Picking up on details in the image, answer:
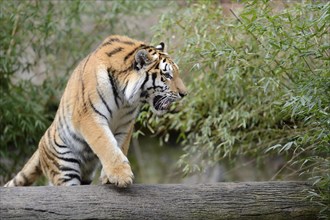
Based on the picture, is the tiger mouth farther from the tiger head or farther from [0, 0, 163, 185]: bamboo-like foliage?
[0, 0, 163, 185]: bamboo-like foliage

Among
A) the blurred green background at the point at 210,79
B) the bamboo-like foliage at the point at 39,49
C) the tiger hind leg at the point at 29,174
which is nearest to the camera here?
the blurred green background at the point at 210,79

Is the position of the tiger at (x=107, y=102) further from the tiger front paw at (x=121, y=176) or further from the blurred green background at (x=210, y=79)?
the blurred green background at (x=210, y=79)

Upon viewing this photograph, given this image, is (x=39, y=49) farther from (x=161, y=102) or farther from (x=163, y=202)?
(x=163, y=202)

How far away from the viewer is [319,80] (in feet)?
11.1

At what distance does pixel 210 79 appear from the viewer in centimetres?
486

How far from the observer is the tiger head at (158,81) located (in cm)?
360

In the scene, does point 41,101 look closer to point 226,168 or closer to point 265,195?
point 226,168

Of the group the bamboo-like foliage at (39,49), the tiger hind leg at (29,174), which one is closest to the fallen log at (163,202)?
the tiger hind leg at (29,174)

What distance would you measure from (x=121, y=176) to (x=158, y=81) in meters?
0.62

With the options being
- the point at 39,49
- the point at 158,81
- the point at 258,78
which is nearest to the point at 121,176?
the point at 158,81

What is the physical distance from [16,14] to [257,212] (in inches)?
121

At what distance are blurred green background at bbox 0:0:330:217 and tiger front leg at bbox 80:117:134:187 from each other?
0.82 m

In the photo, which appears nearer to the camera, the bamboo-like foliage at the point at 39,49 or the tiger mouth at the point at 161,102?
the tiger mouth at the point at 161,102

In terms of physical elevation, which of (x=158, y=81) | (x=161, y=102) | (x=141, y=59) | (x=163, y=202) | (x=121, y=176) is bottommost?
(x=163, y=202)
